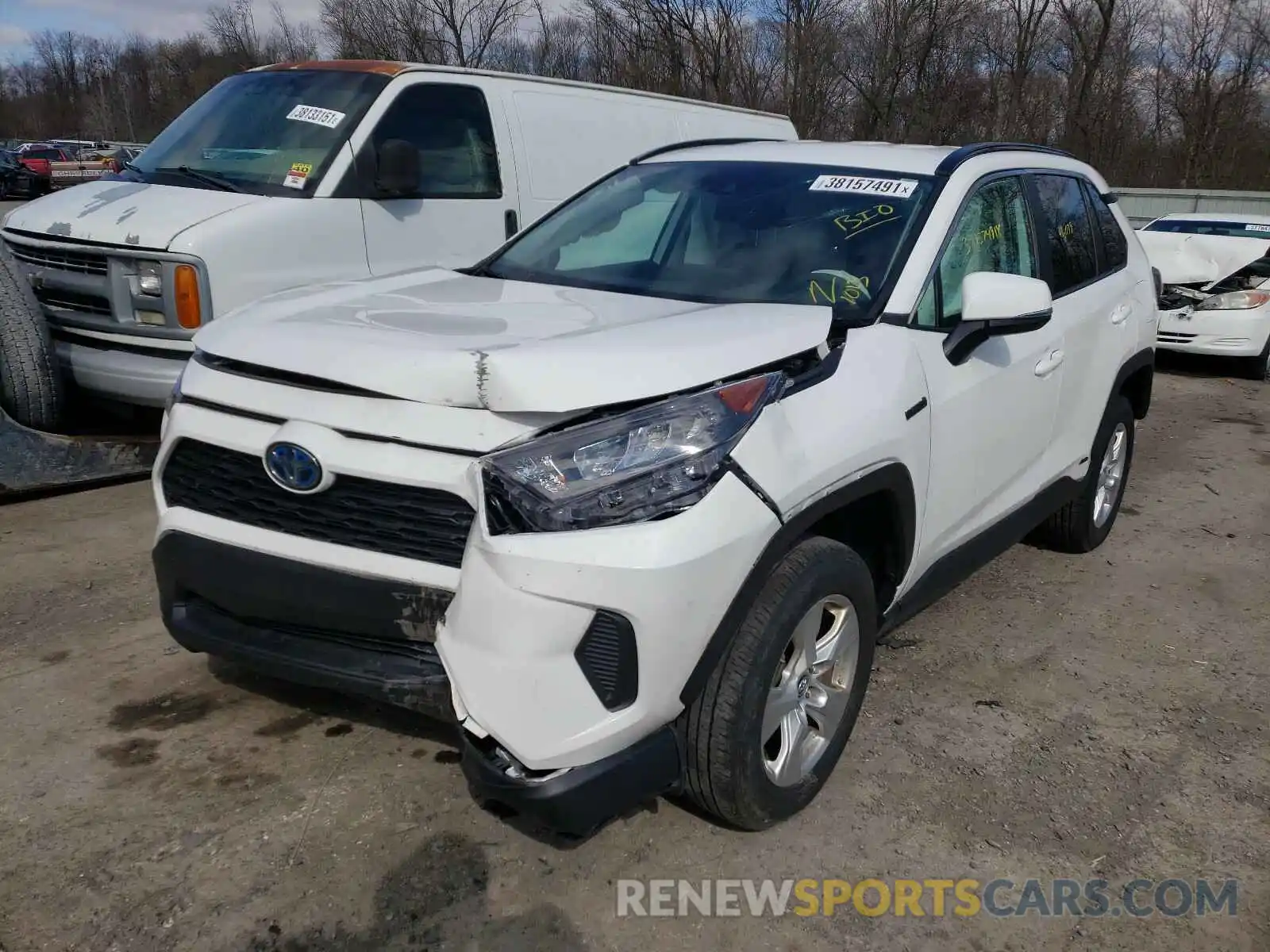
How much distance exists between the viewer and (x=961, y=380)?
10.5ft

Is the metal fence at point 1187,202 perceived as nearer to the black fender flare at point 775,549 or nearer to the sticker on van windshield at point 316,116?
the sticker on van windshield at point 316,116

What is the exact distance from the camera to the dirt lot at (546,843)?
2.44 metres

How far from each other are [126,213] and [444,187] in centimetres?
171

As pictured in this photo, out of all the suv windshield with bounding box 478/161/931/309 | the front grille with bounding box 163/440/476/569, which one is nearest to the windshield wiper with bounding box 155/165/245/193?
the suv windshield with bounding box 478/161/931/309

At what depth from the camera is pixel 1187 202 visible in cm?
2477

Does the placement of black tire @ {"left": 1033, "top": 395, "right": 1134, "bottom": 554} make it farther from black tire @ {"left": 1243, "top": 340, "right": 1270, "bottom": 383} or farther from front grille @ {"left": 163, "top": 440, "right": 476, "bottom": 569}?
black tire @ {"left": 1243, "top": 340, "right": 1270, "bottom": 383}

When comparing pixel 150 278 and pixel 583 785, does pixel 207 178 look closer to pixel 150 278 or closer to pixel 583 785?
pixel 150 278

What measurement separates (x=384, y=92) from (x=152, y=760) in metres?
4.10

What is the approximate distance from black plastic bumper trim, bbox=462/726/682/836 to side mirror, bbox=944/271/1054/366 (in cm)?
154

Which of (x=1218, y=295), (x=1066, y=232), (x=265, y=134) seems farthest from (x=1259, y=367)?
(x=265, y=134)

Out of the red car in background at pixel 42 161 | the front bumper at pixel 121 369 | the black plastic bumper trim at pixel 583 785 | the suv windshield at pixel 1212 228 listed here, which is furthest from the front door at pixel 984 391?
the red car in background at pixel 42 161

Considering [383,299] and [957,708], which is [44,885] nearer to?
[383,299]

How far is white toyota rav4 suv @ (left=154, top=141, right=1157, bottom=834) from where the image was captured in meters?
2.18

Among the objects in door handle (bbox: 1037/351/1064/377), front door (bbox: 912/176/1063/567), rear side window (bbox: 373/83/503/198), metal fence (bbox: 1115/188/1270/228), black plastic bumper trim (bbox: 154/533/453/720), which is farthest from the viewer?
metal fence (bbox: 1115/188/1270/228)
